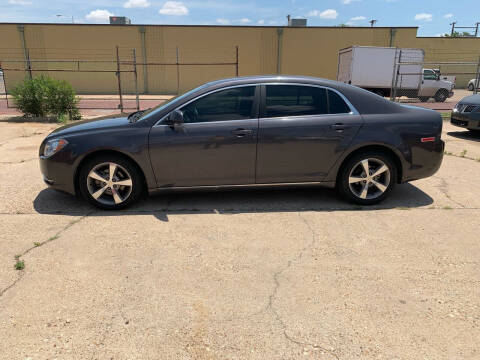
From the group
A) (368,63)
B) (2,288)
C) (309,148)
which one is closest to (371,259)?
(309,148)

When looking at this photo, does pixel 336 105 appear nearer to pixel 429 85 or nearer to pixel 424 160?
pixel 424 160

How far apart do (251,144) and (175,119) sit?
0.92 metres

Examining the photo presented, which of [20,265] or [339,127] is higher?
[339,127]

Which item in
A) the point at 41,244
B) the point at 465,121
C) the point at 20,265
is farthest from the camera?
the point at 465,121

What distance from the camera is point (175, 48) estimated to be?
2800 centimetres

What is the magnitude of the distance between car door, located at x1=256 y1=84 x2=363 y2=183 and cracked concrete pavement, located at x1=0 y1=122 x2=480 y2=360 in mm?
514

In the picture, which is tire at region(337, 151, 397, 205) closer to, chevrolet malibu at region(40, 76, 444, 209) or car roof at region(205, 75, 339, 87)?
chevrolet malibu at region(40, 76, 444, 209)

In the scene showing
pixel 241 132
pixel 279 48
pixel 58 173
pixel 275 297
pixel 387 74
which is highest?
pixel 279 48

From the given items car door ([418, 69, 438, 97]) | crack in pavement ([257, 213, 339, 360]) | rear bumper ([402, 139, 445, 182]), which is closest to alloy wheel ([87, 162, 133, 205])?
crack in pavement ([257, 213, 339, 360])

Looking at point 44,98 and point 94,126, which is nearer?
point 94,126

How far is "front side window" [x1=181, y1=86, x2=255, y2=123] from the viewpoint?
438 cm

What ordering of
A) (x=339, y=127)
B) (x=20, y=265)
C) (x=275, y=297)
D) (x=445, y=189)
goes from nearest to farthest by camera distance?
(x=275, y=297) → (x=20, y=265) → (x=339, y=127) → (x=445, y=189)

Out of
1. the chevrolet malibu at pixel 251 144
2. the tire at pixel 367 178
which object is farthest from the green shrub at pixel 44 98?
the tire at pixel 367 178

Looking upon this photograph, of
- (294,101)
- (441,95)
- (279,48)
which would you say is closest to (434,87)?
(441,95)
